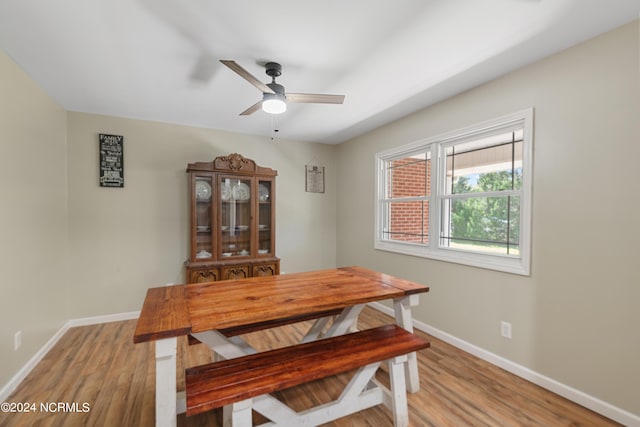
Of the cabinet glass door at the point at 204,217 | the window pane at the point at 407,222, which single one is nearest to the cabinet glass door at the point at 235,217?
the cabinet glass door at the point at 204,217

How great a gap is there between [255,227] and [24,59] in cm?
247

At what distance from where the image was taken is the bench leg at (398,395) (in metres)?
1.70

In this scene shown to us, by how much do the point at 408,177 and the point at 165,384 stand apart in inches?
122

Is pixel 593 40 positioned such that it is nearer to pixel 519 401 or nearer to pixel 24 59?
pixel 519 401

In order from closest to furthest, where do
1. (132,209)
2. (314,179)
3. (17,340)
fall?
(17,340) < (132,209) < (314,179)

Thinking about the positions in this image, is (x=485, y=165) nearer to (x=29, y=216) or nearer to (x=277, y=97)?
(x=277, y=97)

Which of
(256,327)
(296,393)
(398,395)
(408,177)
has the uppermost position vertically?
(408,177)

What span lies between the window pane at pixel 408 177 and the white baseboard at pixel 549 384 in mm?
1553

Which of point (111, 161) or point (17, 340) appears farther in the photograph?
point (111, 161)

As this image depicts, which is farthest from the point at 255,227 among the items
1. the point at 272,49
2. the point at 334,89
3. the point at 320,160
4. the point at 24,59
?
the point at 24,59

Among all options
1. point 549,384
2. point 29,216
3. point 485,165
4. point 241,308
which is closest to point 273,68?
point 241,308

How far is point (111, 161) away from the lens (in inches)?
129

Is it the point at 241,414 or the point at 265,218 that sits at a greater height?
the point at 265,218

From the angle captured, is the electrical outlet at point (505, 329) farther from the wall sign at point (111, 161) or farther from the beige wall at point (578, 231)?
the wall sign at point (111, 161)
